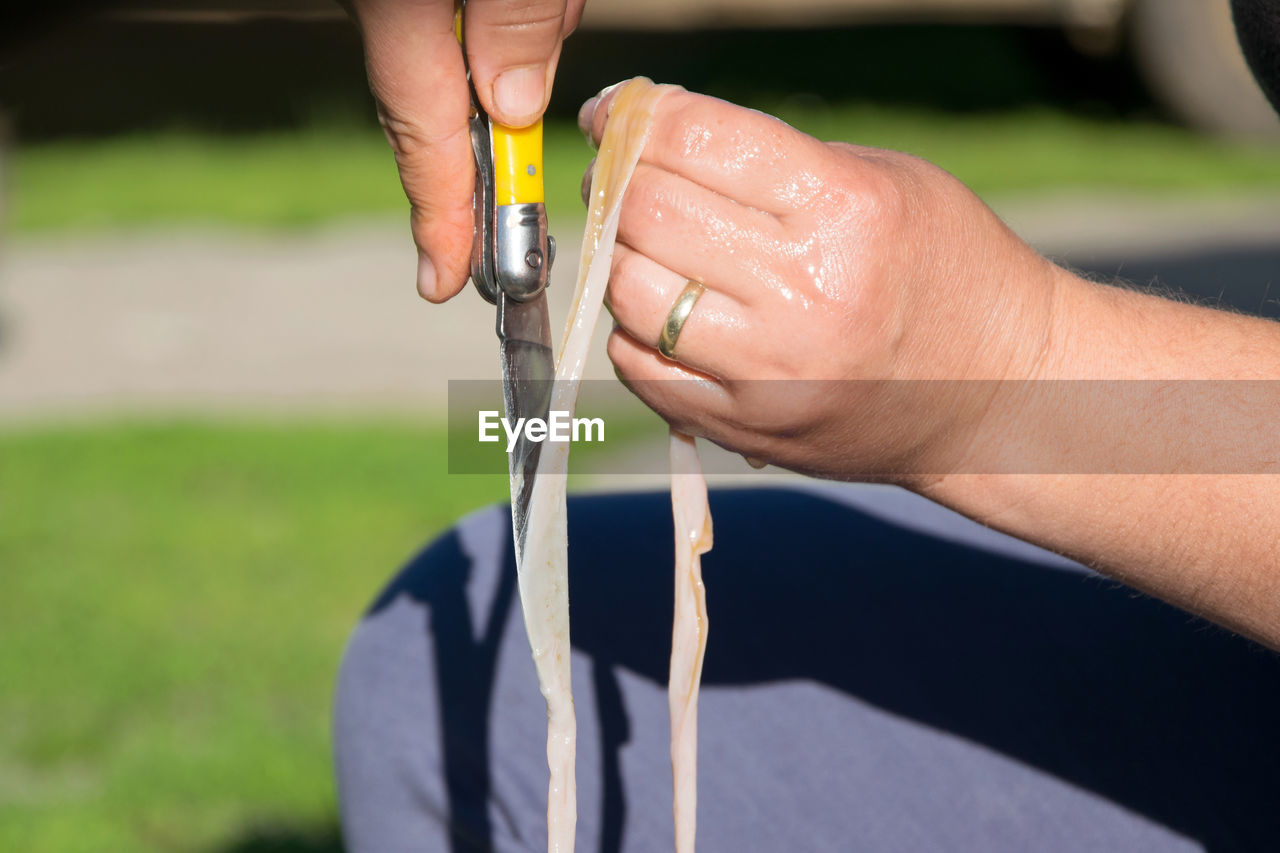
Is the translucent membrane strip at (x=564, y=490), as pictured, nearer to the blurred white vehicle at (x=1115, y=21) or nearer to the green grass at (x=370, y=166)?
the green grass at (x=370, y=166)

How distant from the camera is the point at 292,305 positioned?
4711mm

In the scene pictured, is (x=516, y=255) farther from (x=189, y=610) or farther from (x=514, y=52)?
(x=189, y=610)

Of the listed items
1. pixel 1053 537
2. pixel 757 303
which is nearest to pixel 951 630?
pixel 1053 537

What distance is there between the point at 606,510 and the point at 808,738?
0.38 m

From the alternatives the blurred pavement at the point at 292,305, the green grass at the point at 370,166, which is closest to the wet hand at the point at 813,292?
the blurred pavement at the point at 292,305

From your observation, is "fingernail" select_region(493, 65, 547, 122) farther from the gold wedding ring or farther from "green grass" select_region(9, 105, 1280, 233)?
"green grass" select_region(9, 105, 1280, 233)

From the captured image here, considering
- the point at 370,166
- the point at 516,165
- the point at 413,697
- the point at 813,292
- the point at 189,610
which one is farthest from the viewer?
the point at 370,166

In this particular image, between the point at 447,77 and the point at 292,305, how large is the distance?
12.8ft

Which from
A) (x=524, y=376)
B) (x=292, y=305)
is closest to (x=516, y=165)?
(x=524, y=376)

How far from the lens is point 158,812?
2.19 meters

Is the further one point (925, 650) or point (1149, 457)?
point (925, 650)

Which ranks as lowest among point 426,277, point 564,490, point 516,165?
point 564,490

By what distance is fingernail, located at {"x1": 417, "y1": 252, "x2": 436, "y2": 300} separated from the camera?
3.56 ft

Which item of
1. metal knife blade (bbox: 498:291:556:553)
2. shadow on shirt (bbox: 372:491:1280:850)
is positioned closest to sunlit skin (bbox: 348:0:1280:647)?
metal knife blade (bbox: 498:291:556:553)
